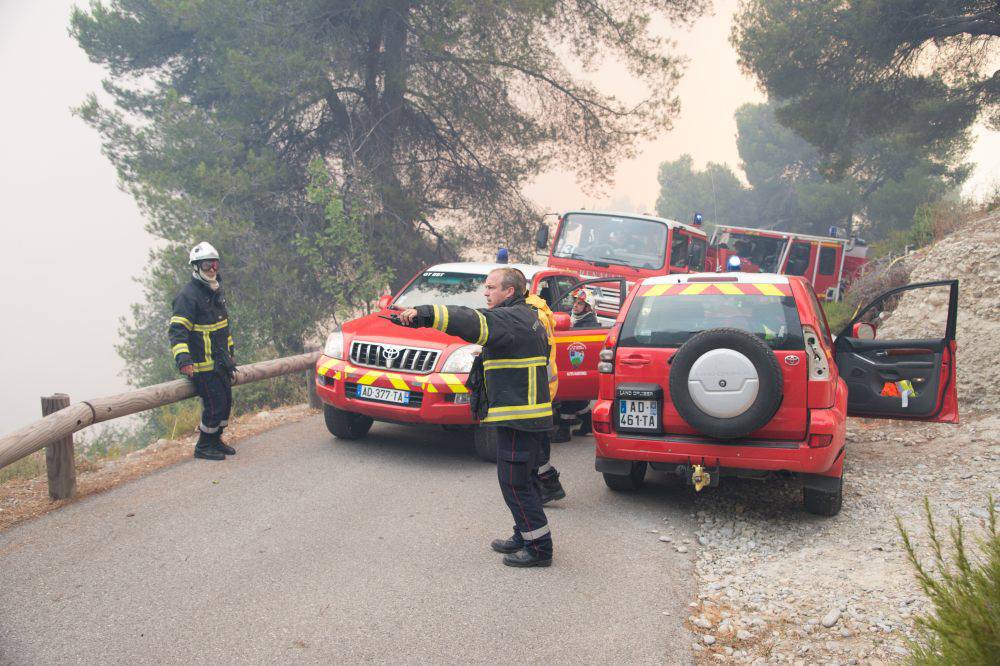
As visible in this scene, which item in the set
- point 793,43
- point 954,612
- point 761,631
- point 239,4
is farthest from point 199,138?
point 954,612

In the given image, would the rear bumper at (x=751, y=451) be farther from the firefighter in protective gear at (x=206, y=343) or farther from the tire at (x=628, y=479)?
the firefighter in protective gear at (x=206, y=343)

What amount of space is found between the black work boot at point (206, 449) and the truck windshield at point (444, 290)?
2.42 meters

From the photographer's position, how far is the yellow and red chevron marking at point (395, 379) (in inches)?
272

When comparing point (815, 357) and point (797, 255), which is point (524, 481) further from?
point (797, 255)

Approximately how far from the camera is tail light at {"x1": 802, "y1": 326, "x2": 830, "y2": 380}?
5.34 m

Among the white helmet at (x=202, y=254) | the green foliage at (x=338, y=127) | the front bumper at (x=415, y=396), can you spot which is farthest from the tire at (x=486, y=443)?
the green foliage at (x=338, y=127)

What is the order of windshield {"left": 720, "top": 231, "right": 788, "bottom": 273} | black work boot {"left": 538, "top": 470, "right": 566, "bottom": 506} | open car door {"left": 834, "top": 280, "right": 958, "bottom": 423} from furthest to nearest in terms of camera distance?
windshield {"left": 720, "top": 231, "right": 788, "bottom": 273}
open car door {"left": 834, "top": 280, "right": 958, "bottom": 423}
black work boot {"left": 538, "top": 470, "right": 566, "bottom": 506}

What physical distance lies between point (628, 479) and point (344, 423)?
321 centimetres

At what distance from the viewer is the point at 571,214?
1384 centimetres

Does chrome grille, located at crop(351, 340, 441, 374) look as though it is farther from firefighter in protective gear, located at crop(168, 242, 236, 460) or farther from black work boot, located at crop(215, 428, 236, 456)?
black work boot, located at crop(215, 428, 236, 456)

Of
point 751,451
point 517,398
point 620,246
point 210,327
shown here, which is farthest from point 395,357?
point 620,246

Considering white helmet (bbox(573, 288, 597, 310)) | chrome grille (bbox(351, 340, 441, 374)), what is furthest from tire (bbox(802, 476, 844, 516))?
white helmet (bbox(573, 288, 597, 310))

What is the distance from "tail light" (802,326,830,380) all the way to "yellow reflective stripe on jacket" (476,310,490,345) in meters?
2.39

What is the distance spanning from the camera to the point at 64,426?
587cm
